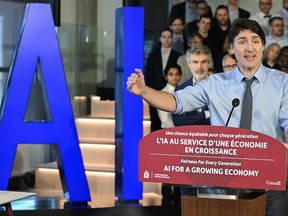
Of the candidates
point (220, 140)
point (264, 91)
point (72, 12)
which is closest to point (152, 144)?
point (220, 140)

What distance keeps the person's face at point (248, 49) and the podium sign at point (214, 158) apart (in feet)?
1.36

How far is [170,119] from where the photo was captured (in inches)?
259

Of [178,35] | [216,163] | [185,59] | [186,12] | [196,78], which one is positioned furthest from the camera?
[186,12]

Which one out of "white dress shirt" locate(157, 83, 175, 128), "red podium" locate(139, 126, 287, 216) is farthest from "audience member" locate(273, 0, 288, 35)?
"red podium" locate(139, 126, 287, 216)

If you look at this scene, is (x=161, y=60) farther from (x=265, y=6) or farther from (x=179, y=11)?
(x=265, y=6)

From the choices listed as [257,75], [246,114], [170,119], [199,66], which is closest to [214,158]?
[246,114]

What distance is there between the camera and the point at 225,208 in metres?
2.46

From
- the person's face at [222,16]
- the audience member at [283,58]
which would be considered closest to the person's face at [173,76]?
the person's face at [222,16]

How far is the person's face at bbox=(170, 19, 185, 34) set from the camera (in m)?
7.30

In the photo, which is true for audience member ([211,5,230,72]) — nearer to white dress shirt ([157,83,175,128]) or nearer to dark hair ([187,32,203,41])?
dark hair ([187,32,203,41])

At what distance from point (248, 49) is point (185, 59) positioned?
14.1ft

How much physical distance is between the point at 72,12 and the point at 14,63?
7.75 ft

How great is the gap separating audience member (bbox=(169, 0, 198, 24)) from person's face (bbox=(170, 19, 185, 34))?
20cm

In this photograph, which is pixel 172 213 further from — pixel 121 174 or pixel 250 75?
pixel 250 75
